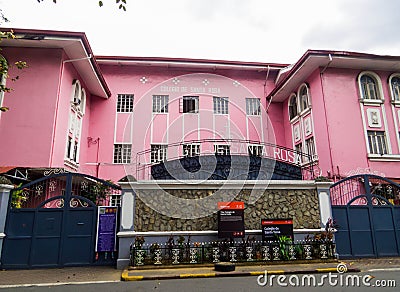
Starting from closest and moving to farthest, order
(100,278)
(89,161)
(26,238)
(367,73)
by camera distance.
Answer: (100,278), (26,238), (367,73), (89,161)

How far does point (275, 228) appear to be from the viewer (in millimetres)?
8945

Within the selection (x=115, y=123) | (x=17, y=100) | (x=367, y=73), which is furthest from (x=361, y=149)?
(x=17, y=100)

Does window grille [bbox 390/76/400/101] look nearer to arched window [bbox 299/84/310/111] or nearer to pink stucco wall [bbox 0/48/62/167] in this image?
arched window [bbox 299/84/310/111]

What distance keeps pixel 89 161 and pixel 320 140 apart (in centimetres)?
1245

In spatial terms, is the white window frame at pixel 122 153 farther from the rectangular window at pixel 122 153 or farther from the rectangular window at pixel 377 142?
the rectangular window at pixel 377 142

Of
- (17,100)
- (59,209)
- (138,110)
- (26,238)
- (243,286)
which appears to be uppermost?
(138,110)

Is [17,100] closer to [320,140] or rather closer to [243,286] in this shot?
[243,286]

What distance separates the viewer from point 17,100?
42.8 ft

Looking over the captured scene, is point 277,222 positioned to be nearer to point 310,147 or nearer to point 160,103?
point 310,147

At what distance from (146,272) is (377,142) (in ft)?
41.9

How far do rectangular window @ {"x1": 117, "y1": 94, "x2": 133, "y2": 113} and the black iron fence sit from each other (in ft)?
36.3

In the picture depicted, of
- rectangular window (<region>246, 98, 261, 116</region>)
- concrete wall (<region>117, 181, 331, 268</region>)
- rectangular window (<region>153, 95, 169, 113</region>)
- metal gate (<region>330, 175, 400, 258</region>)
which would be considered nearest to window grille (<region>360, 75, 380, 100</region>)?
rectangular window (<region>246, 98, 261, 116</region>)

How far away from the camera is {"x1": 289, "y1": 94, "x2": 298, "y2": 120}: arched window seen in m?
17.7

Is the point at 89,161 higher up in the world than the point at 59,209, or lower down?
higher up
